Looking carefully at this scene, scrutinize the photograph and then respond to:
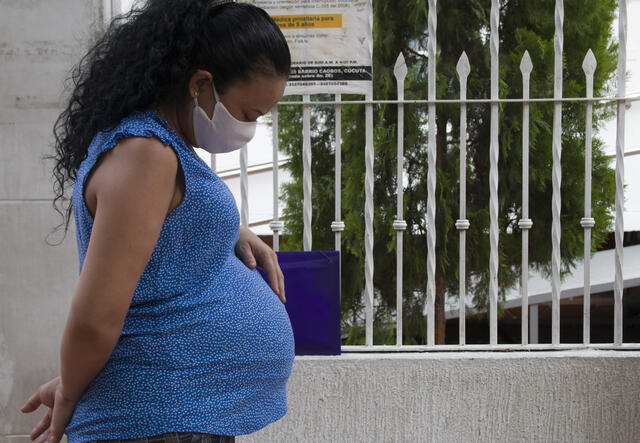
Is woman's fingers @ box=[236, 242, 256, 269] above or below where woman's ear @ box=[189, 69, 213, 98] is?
below

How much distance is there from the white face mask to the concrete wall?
4.84 feet

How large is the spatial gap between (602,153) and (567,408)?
2.44 m

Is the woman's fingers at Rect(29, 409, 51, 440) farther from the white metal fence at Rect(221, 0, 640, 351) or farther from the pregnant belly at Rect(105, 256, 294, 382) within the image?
→ the white metal fence at Rect(221, 0, 640, 351)

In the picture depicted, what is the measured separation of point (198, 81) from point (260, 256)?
562 mm

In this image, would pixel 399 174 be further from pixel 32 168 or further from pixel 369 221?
pixel 32 168

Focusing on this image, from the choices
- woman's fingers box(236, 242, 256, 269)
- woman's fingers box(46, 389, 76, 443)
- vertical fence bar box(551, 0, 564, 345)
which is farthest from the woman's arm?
vertical fence bar box(551, 0, 564, 345)

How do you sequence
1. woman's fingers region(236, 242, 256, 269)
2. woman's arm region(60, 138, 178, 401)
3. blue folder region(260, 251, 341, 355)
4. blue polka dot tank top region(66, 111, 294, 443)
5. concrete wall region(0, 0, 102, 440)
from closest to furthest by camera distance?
1. woman's arm region(60, 138, 178, 401)
2. blue polka dot tank top region(66, 111, 294, 443)
3. woman's fingers region(236, 242, 256, 269)
4. concrete wall region(0, 0, 102, 440)
5. blue folder region(260, 251, 341, 355)

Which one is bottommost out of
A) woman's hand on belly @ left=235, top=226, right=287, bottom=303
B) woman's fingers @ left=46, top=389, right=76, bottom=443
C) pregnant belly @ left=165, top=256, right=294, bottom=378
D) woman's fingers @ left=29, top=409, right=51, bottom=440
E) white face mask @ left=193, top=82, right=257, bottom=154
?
woman's fingers @ left=29, top=409, right=51, bottom=440

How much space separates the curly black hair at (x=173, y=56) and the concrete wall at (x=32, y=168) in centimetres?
150

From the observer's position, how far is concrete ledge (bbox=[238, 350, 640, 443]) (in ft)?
9.34

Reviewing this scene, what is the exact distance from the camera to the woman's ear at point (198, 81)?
121 centimetres

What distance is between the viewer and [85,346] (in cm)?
107

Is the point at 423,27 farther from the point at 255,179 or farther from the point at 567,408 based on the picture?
the point at 567,408

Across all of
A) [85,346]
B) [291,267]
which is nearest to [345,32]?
[291,267]
